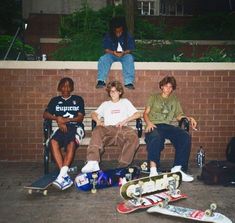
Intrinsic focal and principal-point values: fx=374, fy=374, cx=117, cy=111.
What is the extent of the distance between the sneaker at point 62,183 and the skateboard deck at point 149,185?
3.24 ft

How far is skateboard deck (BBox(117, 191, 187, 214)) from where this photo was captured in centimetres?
415

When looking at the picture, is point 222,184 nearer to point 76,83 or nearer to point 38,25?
point 76,83

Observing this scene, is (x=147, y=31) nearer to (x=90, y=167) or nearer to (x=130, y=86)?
(x=130, y=86)

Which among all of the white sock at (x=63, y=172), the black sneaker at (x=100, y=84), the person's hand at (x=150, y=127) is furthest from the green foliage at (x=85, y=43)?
the white sock at (x=63, y=172)

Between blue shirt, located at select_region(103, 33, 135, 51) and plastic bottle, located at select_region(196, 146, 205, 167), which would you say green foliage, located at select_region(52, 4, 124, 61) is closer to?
blue shirt, located at select_region(103, 33, 135, 51)

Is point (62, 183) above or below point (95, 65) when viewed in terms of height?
below

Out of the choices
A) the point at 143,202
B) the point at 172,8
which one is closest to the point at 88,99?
the point at 143,202

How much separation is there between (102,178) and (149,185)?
0.78 metres

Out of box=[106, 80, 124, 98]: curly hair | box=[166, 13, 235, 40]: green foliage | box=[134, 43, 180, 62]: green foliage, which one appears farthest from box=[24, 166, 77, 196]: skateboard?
box=[166, 13, 235, 40]: green foliage

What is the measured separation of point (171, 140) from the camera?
5.68 m

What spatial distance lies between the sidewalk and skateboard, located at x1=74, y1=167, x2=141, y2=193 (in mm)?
80

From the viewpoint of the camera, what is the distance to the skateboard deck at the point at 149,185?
418cm

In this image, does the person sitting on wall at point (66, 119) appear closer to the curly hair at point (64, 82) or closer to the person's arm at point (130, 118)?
the curly hair at point (64, 82)

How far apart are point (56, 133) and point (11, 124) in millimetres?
1216
